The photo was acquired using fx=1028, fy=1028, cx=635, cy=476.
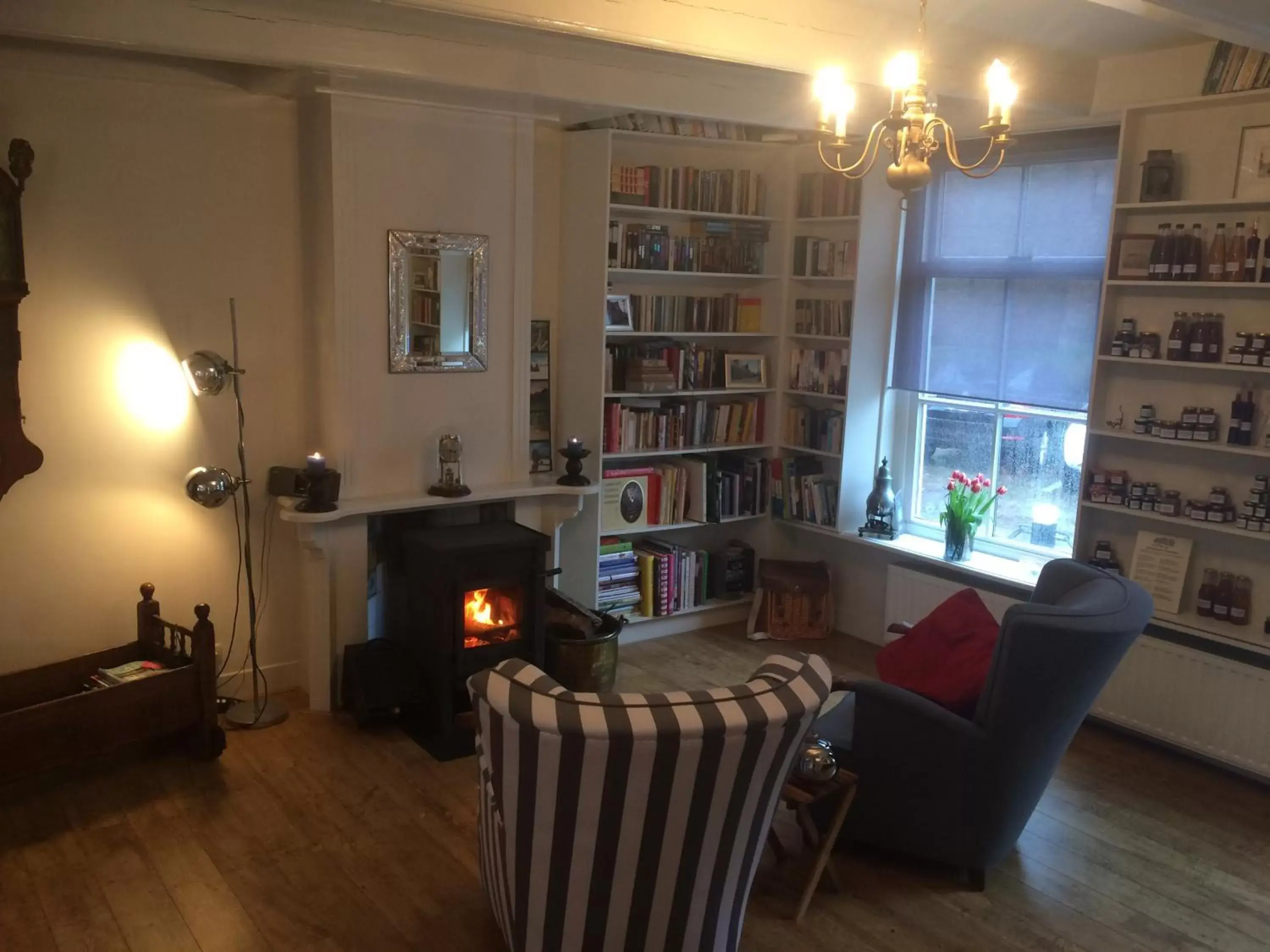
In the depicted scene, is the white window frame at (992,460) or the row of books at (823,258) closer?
Answer: the white window frame at (992,460)

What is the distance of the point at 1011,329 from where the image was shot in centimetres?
478

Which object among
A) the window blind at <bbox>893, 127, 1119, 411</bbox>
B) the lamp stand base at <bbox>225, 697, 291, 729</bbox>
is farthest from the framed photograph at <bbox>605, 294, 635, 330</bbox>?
the lamp stand base at <bbox>225, 697, 291, 729</bbox>

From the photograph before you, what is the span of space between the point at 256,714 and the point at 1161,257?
4085mm

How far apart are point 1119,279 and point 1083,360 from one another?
43 cm

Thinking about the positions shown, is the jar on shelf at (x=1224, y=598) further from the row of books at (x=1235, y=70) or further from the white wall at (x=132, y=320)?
the white wall at (x=132, y=320)

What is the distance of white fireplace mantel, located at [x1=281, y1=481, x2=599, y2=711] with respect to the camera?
4.17m

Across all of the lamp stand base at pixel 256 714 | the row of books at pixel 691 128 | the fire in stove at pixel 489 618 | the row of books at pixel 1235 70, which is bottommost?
the lamp stand base at pixel 256 714

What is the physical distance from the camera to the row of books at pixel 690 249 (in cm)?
497

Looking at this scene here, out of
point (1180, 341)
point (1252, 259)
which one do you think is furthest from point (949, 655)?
point (1252, 259)

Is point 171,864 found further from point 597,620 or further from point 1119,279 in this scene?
point 1119,279

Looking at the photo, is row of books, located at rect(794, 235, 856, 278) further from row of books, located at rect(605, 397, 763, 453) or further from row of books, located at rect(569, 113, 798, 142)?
row of books, located at rect(605, 397, 763, 453)

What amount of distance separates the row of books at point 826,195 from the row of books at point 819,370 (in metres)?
0.69

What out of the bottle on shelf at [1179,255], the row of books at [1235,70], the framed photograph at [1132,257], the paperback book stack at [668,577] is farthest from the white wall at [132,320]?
the row of books at [1235,70]

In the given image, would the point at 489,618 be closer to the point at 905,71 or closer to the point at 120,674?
the point at 120,674
